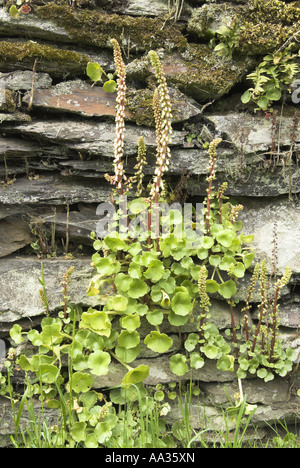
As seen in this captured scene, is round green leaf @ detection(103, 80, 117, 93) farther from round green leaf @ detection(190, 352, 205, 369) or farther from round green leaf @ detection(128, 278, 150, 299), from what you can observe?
round green leaf @ detection(190, 352, 205, 369)

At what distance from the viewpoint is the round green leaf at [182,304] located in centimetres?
350

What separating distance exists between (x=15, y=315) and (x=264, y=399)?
235 centimetres

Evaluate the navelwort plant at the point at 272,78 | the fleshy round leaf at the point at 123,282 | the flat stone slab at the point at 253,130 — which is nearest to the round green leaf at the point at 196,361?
the fleshy round leaf at the point at 123,282

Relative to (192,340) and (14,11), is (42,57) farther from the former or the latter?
(192,340)

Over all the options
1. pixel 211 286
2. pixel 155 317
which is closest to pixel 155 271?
pixel 155 317

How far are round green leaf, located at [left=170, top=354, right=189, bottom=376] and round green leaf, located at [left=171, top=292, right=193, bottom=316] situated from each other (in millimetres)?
394

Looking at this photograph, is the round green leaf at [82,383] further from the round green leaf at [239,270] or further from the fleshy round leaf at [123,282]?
the round green leaf at [239,270]

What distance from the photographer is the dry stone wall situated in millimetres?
3918

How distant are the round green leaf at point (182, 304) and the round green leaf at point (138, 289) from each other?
250 mm

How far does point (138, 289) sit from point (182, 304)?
395mm
